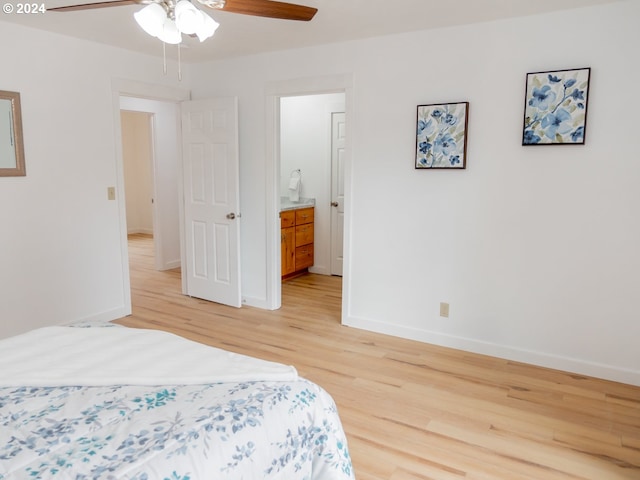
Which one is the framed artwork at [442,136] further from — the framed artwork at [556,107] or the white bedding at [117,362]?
the white bedding at [117,362]

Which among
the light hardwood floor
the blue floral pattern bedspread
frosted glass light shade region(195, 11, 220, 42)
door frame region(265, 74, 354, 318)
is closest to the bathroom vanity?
door frame region(265, 74, 354, 318)

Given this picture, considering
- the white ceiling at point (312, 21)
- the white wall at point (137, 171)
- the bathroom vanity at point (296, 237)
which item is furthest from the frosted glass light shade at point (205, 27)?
the white wall at point (137, 171)

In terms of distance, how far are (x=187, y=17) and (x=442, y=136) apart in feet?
6.94

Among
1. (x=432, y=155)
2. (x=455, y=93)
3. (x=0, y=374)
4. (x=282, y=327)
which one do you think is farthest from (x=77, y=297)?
(x=455, y=93)

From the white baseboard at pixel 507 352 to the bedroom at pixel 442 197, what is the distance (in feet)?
0.03

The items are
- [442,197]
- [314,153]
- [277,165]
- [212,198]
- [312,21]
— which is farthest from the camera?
[314,153]

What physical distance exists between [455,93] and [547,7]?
745 millimetres

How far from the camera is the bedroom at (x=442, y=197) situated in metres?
2.86

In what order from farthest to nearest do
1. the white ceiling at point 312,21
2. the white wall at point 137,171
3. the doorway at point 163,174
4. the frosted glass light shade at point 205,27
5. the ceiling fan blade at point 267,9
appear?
the white wall at point 137,171
the doorway at point 163,174
the white ceiling at point 312,21
the ceiling fan blade at point 267,9
the frosted glass light shade at point 205,27

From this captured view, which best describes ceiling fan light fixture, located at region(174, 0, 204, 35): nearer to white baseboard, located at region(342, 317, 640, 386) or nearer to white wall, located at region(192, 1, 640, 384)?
white wall, located at region(192, 1, 640, 384)

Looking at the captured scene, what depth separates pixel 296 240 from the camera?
543cm

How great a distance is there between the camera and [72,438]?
1.23m

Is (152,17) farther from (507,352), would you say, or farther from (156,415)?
(507,352)

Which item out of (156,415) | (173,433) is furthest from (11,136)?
(173,433)
